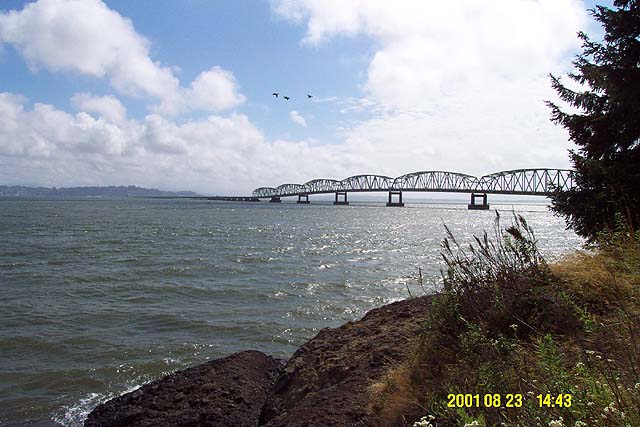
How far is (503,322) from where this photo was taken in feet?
15.5

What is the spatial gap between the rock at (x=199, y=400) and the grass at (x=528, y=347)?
2746 mm

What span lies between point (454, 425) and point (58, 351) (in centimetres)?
1039

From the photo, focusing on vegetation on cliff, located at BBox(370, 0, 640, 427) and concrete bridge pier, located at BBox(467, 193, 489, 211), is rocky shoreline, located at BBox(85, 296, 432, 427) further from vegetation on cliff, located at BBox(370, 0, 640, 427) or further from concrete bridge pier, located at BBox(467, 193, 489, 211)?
concrete bridge pier, located at BBox(467, 193, 489, 211)

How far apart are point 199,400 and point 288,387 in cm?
140

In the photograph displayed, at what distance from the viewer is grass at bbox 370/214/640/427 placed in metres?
2.71

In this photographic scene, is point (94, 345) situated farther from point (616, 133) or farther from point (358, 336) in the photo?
point (616, 133)

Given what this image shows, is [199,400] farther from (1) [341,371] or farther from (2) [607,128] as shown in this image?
(2) [607,128]

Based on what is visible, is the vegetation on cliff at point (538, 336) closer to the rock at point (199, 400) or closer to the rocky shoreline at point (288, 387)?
the rocky shoreline at point (288, 387)

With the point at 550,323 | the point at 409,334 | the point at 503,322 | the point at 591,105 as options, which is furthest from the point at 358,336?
the point at 591,105
